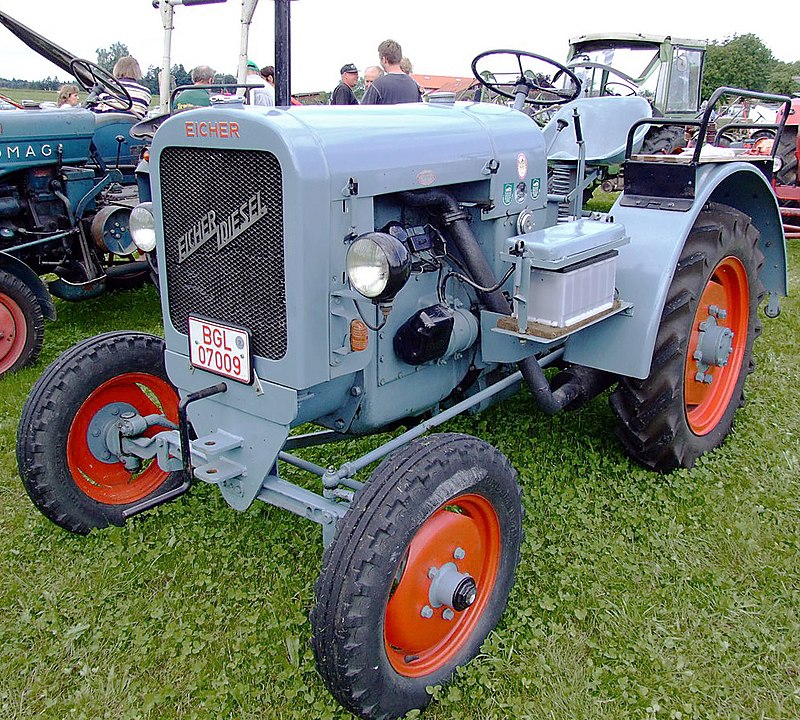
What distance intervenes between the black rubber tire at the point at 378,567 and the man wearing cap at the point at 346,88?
5567 mm

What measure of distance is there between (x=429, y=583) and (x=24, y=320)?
3.52 metres

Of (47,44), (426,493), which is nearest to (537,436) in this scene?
(426,493)

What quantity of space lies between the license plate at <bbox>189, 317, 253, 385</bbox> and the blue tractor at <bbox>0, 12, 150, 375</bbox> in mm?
2830

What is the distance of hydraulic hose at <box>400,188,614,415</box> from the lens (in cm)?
227

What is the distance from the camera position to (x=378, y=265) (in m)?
1.81

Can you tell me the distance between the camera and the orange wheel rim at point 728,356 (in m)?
3.29

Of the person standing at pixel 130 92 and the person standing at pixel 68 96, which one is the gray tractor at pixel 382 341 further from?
the person standing at pixel 68 96

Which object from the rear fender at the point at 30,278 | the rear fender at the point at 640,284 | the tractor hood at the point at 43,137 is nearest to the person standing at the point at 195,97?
the tractor hood at the point at 43,137

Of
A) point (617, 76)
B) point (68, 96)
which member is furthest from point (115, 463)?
point (617, 76)

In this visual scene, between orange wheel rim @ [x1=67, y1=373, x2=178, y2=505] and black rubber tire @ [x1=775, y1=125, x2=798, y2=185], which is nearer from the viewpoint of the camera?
orange wheel rim @ [x1=67, y1=373, x2=178, y2=505]

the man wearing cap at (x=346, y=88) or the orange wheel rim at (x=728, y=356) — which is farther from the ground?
the man wearing cap at (x=346, y=88)

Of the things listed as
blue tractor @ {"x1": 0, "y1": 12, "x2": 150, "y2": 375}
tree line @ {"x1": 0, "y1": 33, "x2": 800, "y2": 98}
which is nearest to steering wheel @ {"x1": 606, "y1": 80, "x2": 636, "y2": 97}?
blue tractor @ {"x1": 0, "y1": 12, "x2": 150, "y2": 375}

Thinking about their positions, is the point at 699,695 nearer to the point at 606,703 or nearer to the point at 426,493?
the point at 606,703

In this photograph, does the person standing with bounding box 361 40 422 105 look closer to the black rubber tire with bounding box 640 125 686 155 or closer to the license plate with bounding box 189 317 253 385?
the black rubber tire with bounding box 640 125 686 155
